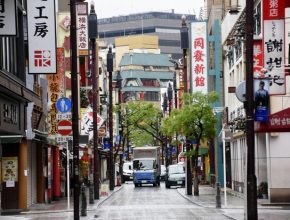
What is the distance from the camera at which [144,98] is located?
189 meters

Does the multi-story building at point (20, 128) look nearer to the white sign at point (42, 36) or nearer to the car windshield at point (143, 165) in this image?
the white sign at point (42, 36)

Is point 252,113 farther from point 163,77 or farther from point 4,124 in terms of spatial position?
point 163,77

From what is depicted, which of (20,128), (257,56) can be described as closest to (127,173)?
(257,56)

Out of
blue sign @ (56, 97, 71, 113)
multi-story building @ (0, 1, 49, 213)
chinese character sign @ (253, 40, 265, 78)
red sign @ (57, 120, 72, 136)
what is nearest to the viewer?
multi-story building @ (0, 1, 49, 213)

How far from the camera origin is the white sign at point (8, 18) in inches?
805

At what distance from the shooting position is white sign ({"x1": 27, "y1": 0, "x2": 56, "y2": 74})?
26156 mm

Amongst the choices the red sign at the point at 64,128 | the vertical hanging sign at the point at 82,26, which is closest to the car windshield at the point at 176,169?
the vertical hanging sign at the point at 82,26

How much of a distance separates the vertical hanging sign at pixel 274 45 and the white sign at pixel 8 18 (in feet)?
36.4

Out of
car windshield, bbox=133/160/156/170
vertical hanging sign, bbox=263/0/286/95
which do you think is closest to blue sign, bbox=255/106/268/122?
vertical hanging sign, bbox=263/0/286/95

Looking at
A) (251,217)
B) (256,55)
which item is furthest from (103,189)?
(251,217)

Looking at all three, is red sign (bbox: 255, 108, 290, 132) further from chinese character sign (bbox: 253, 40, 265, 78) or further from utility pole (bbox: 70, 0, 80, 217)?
utility pole (bbox: 70, 0, 80, 217)

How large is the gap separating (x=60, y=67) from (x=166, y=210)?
39.4ft

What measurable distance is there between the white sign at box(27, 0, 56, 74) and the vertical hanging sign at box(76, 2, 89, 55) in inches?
1137

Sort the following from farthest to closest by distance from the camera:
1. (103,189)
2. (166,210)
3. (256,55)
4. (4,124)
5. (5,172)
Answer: (103,189) < (5,172) < (166,210) < (256,55) < (4,124)
